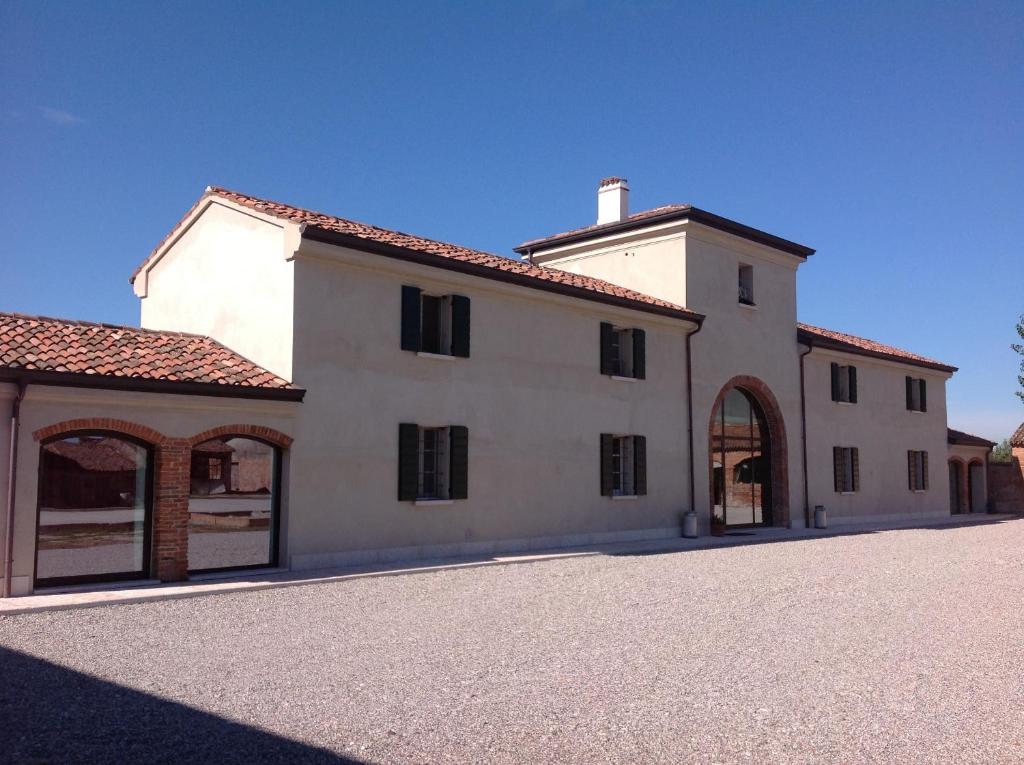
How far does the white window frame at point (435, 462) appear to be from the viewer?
607 inches

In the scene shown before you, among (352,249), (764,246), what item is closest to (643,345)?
(764,246)

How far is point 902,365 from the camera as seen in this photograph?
2894 centimetres

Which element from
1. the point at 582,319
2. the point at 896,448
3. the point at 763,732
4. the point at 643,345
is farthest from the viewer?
the point at 896,448

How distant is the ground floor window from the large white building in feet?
0.09

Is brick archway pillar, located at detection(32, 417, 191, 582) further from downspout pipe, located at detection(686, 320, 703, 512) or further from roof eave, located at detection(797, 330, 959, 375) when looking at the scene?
roof eave, located at detection(797, 330, 959, 375)

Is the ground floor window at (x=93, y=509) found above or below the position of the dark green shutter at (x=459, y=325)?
below

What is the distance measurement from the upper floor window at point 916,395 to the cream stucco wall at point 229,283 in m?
22.6

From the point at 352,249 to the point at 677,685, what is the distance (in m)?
9.40

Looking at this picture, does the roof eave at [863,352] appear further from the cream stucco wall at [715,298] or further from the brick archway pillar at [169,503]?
the brick archway pillar at [169,503]

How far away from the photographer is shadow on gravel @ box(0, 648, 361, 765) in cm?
495

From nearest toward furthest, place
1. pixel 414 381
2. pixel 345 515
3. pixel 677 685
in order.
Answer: pixel 677 685, pixel 345 515, pixel 414 381

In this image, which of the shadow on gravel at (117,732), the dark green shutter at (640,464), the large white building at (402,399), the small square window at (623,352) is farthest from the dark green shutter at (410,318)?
the shadow on gravel at (117,732)

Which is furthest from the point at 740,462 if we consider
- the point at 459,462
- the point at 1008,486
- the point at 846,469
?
the point at 1008,486

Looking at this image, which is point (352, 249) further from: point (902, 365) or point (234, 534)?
point (902, 365)
